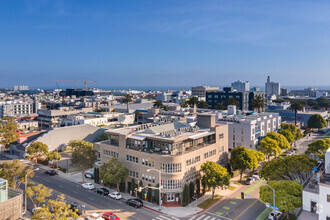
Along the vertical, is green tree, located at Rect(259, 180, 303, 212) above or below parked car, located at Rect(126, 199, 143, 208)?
above

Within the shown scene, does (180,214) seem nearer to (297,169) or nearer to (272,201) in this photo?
(272,201)

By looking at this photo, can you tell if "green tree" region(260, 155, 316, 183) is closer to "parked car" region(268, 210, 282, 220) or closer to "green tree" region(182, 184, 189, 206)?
"parked car" region(268, 210, 282, 220)

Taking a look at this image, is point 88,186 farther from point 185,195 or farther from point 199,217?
point 199,217

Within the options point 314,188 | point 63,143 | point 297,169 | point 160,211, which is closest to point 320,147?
point 297,169

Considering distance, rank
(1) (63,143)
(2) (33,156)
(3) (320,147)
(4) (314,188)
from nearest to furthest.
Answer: (4) (314,188) < (3) (320,147) < (2) (33,156) < (1) (63,143)

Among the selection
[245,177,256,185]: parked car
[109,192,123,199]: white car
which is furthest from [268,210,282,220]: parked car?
[109,192,123,199]: white car

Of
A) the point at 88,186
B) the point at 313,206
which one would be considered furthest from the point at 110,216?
the point at 313,206
